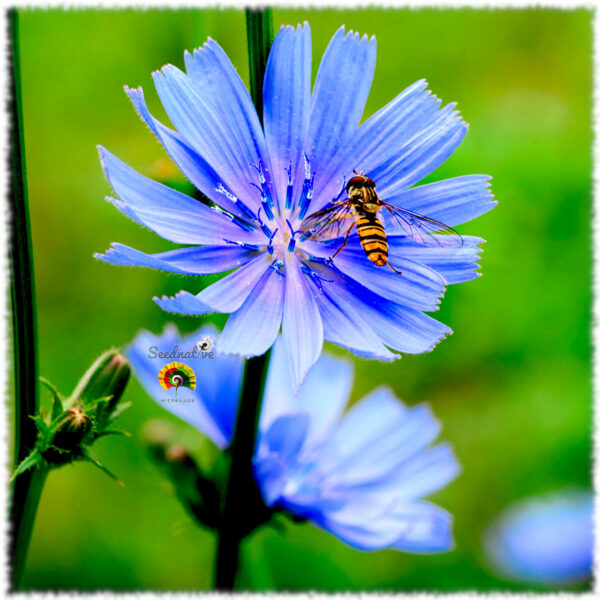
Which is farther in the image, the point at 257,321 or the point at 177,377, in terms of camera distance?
the point at 177,377

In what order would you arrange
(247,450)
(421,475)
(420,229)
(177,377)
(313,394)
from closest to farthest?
1. (420,229)
2. (247,450)
3. (177,377)
4. (421,475)
5. (313,394)

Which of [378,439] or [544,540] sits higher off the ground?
[378,439]

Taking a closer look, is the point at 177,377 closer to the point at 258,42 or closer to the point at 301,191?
the point at 301,191

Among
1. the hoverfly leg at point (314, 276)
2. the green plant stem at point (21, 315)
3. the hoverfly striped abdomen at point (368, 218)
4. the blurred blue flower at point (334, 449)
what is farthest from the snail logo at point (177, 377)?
the hoverfly striped abdomen at point (368, 218)

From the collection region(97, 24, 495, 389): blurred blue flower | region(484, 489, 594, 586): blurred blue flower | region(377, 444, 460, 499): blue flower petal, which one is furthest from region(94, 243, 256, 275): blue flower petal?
region(484, 489, 594, 586): blurred blue flower

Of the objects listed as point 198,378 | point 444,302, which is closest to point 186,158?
point 198,378

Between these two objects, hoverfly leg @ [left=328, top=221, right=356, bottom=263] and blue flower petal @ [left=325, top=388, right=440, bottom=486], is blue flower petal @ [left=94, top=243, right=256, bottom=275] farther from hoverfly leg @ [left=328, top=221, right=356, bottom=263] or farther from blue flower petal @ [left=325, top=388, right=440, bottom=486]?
blue flower petal @ [left=325, top=388, right=440, bottom=486]
